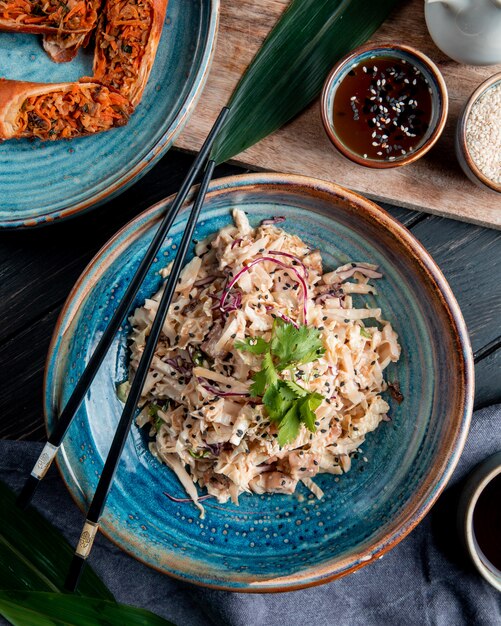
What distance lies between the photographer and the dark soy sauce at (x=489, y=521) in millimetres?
2631

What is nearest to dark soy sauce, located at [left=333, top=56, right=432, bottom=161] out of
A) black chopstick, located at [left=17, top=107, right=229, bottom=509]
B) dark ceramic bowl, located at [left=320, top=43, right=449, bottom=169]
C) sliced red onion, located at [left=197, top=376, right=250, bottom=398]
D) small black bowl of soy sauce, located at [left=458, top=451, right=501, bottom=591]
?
dark ceramic bowl, located at [left=320, top=43, right=449, bottom=169]

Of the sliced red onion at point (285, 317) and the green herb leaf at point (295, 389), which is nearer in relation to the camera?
the green herb leaf at point (295, 389)

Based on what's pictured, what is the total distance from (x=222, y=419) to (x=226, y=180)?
0.83m

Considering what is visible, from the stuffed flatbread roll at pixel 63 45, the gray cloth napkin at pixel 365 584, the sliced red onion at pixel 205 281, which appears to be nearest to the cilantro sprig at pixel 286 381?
the sliced red onion at pixel 205 281

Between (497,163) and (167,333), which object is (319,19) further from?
(167,333)

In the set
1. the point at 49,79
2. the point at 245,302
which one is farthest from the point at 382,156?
the point at 49,79

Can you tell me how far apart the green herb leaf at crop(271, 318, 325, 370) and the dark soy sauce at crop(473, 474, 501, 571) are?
3.64 feet

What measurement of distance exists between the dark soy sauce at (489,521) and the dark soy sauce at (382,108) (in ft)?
4.67

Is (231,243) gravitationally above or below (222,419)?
above

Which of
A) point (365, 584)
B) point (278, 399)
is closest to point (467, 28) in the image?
point (278, 399)

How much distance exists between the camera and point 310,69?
2449 millimetres

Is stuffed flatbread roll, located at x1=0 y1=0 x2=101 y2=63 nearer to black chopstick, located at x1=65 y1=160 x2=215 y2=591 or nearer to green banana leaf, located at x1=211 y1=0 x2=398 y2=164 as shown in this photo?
green banana leaf, located at x1=211 y1=0 x2=398 y2=164

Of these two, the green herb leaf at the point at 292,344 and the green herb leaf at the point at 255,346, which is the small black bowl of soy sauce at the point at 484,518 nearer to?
the green herb leaf at the point at 292,344

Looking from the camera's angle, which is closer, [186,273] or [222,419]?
[222,419]
